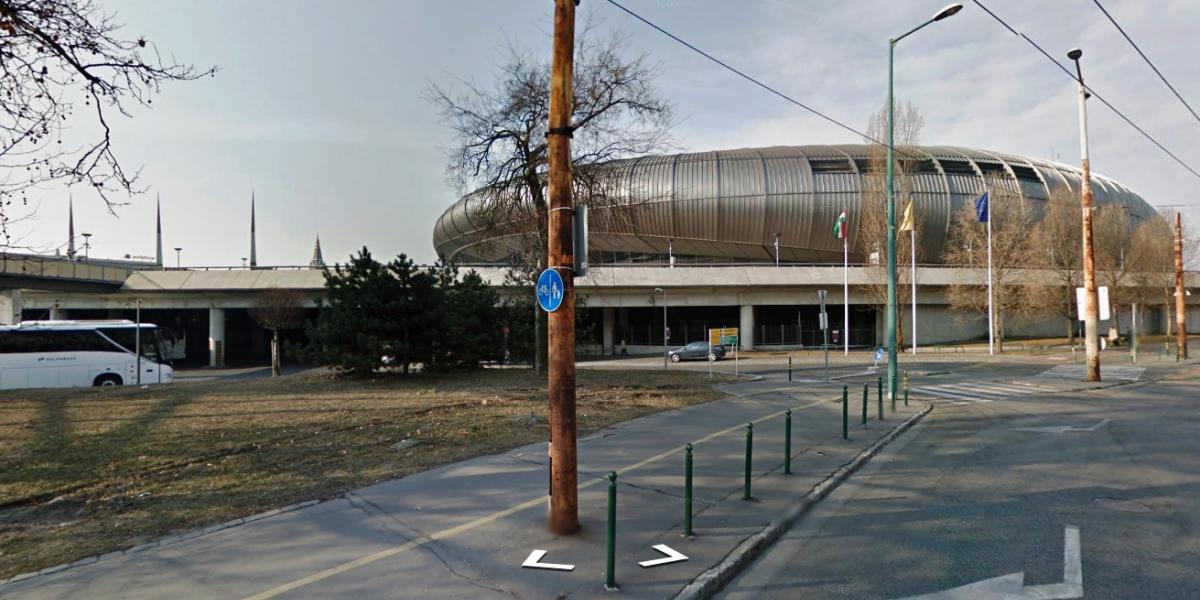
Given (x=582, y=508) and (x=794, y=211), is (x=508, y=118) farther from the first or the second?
(x=794, y=211)

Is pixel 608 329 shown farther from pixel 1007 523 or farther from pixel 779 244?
pixel 1007 523

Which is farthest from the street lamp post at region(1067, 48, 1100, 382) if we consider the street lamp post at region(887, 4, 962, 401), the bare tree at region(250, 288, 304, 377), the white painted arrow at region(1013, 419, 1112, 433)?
the bare tree at region(250, 288, 304, 377)

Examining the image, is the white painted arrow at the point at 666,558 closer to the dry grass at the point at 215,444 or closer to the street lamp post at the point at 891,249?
the dry grass at the point at 215,444

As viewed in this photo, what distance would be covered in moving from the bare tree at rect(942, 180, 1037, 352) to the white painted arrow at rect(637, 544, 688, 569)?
46155 mm

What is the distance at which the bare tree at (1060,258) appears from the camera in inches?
1797

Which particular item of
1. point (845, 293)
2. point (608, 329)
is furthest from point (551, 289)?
point (608, 329)

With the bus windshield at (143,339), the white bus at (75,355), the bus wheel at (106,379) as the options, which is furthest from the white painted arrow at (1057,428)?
the bus wheel at (106,379)

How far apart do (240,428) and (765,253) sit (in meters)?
58.4

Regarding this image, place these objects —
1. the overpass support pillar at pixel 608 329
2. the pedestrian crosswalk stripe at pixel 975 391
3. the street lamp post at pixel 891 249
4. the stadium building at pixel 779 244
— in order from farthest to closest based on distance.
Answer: the overpass support pillar at pixel 608 329 < the stadium building at pixel 779 244 < the pedestrian crosswalk stripe at pixel 975 391 < the street lamp post at pixel 891 249

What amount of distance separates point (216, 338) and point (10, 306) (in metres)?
11.6

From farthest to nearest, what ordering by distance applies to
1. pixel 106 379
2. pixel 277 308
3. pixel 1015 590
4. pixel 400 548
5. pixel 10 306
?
pixel 277 308
pixel 10 306
pixel 106 379
pixel 400 548
pixel 1015 590

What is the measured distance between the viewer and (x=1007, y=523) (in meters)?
6.48

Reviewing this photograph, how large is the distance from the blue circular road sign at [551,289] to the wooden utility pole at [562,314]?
5 centimetres

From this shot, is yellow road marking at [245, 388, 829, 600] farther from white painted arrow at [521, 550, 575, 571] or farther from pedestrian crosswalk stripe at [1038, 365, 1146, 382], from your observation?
pedestrian crosswalk stripe at [1038, 365, 1146, 382]
